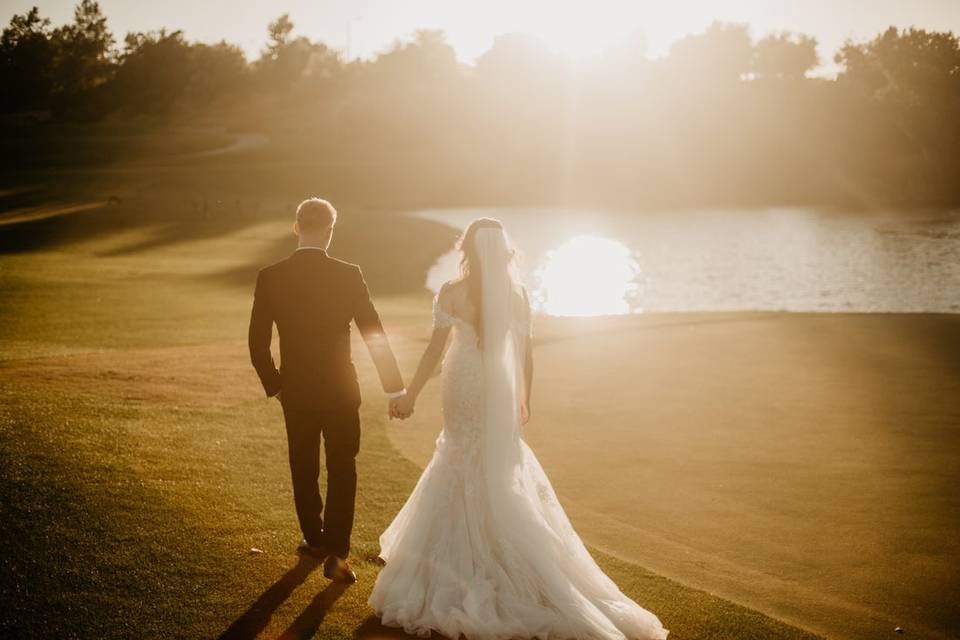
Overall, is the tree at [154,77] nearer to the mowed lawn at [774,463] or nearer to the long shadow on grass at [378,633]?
the mowed lawn at [774,463]

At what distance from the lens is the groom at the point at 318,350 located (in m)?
6.55

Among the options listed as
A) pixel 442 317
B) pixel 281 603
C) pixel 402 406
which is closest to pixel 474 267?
pixel 442 317

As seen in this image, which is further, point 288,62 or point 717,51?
point 717,51

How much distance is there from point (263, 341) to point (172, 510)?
2.48 metres

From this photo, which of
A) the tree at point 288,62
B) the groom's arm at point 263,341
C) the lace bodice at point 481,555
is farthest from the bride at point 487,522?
the tree at point 288,62

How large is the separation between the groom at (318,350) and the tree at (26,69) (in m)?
117

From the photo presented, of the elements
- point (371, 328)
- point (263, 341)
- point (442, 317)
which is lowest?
point (263, 341)

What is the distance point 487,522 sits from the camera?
6262 millimetres

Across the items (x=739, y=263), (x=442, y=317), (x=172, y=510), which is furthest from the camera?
(x=739, y=263)

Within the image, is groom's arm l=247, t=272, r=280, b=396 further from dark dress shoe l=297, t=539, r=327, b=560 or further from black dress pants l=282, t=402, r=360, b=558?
dark dress shoe l=297, t=539, r=327, b=560

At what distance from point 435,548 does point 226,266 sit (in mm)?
32324

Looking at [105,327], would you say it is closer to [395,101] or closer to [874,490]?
[874,490]

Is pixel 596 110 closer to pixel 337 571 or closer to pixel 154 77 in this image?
pixel 154 77

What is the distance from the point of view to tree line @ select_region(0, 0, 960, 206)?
4008 inches
